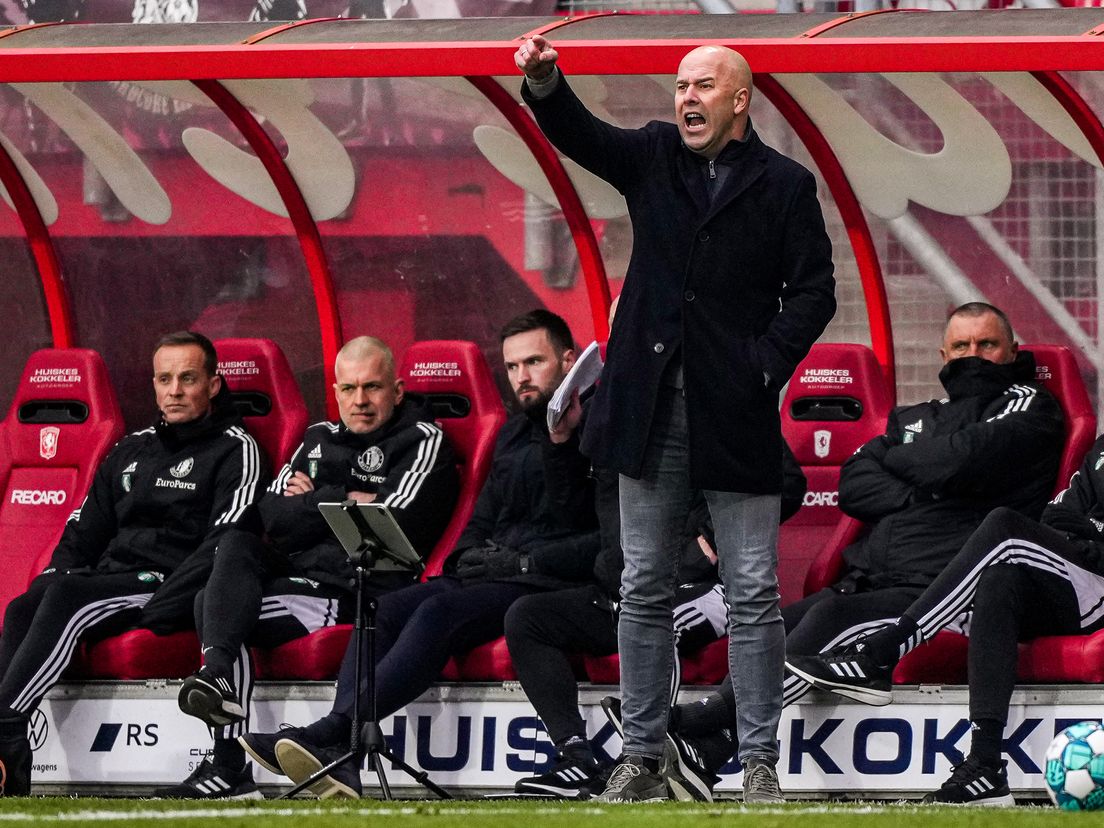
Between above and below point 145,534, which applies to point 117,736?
below

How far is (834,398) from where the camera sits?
714 centimetres

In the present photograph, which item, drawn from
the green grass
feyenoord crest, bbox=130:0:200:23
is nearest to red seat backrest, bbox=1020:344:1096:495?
the green grass

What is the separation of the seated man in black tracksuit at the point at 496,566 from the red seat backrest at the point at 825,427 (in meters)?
0.87

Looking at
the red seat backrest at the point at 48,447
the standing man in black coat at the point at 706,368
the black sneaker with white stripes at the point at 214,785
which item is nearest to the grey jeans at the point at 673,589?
the standing man in black coat at the point at 706,368

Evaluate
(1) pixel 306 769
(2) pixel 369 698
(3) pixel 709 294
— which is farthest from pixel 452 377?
(3) pixel 709 294

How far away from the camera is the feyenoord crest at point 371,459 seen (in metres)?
7.04

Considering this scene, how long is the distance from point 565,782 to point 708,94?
226cm

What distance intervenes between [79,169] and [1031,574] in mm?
4406

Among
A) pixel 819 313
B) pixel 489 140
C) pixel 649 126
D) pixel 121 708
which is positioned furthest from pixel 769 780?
pixel 489 140

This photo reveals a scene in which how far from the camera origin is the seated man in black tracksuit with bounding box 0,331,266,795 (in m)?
6.65

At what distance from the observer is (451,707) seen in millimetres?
→ 6504

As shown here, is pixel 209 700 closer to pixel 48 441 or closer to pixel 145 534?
pixel 145 534

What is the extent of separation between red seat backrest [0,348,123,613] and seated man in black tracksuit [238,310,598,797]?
5.74 ft

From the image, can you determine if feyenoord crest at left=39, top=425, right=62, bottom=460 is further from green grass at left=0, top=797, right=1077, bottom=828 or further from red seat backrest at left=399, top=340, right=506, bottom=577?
green grass at left=0, top=797, right=1077, bottom=828
